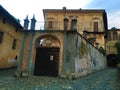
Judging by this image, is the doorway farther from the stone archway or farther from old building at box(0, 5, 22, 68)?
old building at box(0, 5, 22, 68)

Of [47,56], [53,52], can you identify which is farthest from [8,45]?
[53,52]

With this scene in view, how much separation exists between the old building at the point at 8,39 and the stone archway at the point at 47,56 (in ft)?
22.4

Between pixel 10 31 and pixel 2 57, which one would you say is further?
pixel 10 31

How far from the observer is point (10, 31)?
20109 millimetres

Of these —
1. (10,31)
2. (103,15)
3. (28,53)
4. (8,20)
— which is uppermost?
(103,15)

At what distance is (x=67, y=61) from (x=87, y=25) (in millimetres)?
18662

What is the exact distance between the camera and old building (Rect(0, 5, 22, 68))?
709 inches

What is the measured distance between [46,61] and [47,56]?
43cm

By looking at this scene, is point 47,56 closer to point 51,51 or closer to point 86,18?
point 51,51

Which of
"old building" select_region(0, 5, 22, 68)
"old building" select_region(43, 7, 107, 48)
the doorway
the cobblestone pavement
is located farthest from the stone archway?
"old building" select_region(43, 7, 107, 48)

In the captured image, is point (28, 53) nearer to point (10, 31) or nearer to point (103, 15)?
point (10, 31)

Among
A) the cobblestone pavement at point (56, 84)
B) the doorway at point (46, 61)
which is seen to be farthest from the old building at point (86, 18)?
the cobblestone pavement at point (56, 84)

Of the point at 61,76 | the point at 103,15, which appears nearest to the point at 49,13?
the point at 103,15

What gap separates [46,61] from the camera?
43.0 feet
